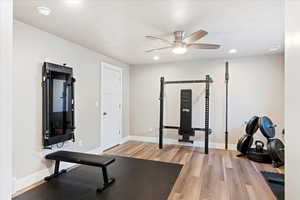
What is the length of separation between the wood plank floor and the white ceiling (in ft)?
8.01

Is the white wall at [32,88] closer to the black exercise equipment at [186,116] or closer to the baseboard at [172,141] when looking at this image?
the baseboard at [172,141]

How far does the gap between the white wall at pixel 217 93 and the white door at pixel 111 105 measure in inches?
26.4

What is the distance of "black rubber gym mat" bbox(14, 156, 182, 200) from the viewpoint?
2.46 metres

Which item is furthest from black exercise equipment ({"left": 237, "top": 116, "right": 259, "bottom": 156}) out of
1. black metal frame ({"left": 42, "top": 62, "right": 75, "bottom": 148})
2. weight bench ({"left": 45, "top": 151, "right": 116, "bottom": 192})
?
black metal frame ({"left": 42, "top": 62, "right": 75, "bottom": 148})

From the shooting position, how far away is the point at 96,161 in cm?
269

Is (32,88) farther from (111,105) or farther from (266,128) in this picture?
(266,128)

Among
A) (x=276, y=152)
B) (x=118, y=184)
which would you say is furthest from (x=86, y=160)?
(x=276, y=152)

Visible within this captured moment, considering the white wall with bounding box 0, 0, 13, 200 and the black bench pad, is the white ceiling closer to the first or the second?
the white wall with bounding box 0, 0, 13, 200

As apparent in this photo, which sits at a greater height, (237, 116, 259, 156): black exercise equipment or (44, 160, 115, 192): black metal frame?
(237, 116, 259, 156): black exercise equipment

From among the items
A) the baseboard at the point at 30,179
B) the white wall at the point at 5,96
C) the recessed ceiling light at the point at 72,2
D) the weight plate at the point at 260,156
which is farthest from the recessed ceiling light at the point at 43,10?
the weight plate at the point at 260,156

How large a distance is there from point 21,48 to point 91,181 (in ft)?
7.59

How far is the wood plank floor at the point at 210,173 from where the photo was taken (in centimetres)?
249

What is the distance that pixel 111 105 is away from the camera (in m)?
4.99

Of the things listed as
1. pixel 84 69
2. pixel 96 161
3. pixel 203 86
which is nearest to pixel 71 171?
pixel 96 161
